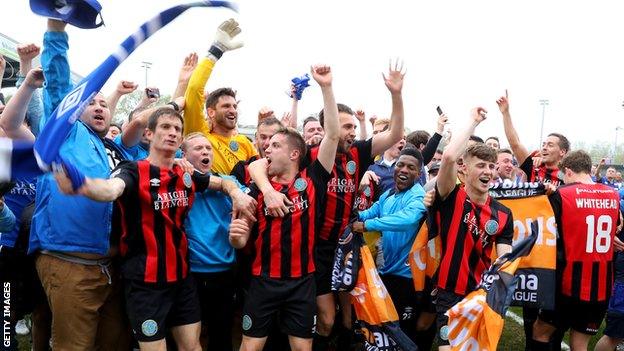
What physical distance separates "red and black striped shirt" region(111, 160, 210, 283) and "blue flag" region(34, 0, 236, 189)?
28.3 inches

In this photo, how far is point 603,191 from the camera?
453 centimetres

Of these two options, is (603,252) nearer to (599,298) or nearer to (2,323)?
(599,298)

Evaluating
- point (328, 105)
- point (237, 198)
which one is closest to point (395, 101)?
point (328, 105)

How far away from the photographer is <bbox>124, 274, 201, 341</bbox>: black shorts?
3.37 metres

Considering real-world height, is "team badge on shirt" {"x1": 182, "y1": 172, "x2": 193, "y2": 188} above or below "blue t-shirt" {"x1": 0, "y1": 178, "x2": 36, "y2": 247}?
above

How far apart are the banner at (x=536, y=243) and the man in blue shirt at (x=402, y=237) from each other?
0.84 m

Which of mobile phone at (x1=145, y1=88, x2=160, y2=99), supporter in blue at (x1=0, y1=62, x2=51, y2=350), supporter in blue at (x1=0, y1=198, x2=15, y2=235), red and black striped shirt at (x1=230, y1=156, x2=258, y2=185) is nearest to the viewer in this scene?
supporter in blue at (x1=0, y1=198, x2=15, y2=235)

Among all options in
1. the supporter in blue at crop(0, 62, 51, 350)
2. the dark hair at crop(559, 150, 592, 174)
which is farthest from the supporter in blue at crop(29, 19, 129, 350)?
the dark hair at crop(559, 150, 592, 174)

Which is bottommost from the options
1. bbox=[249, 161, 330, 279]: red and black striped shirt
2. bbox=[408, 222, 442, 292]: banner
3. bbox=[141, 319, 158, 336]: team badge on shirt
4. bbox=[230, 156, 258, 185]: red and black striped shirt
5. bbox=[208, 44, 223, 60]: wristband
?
bbox=[141, 319, 158, 336]: team badge on shirt

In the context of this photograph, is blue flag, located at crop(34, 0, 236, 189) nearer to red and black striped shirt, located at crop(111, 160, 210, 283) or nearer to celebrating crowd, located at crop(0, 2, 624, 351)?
celebrating crowd, located at crop(0, 2, 624, 351)

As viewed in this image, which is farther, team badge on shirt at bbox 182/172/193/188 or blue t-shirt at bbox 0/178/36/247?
blue t-shirt at bbox 0/178/36/247

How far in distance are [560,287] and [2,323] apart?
4.60m

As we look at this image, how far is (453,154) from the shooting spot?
3.73 m

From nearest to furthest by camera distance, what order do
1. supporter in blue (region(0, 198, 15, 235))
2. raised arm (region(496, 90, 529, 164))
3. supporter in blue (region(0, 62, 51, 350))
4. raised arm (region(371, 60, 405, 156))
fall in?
supporter in blue (region(0, 198, 15, 235)) < supporter in blue (region(0, 62, 51, 350)) < raised arm (region(371, 60, 405, 156)) < raised arm (region(496, 90, 529, 164))
